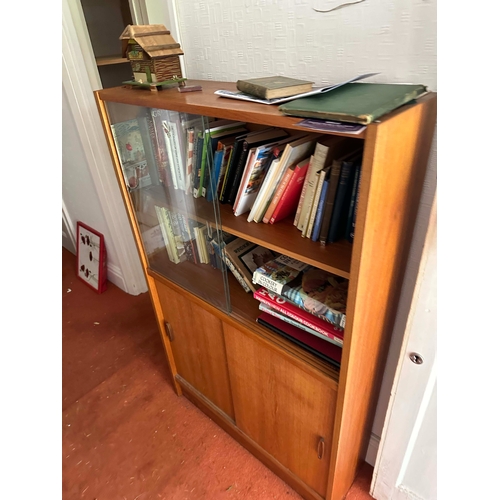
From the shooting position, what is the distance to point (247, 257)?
1.21 m

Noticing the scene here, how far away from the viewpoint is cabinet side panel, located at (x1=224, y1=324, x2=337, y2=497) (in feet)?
3.41

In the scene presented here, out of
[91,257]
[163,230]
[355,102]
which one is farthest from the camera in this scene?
[91,257]

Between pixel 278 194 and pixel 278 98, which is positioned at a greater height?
pixel 278 98

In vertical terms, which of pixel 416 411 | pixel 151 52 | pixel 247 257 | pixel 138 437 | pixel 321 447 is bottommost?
pixel 138 437

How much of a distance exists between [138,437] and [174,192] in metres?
1.08

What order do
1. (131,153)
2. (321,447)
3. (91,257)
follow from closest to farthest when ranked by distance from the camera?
(321,447)
(131,153)
(91,257)

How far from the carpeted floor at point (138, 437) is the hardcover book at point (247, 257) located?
0.77m

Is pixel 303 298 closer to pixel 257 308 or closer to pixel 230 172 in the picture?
pixel 257 308

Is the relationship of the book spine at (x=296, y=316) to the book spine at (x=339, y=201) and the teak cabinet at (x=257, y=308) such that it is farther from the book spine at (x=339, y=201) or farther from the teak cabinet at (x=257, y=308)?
the book spine at (x=339, y=201)

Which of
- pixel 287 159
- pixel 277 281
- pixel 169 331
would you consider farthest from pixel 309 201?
pixel 169 331
